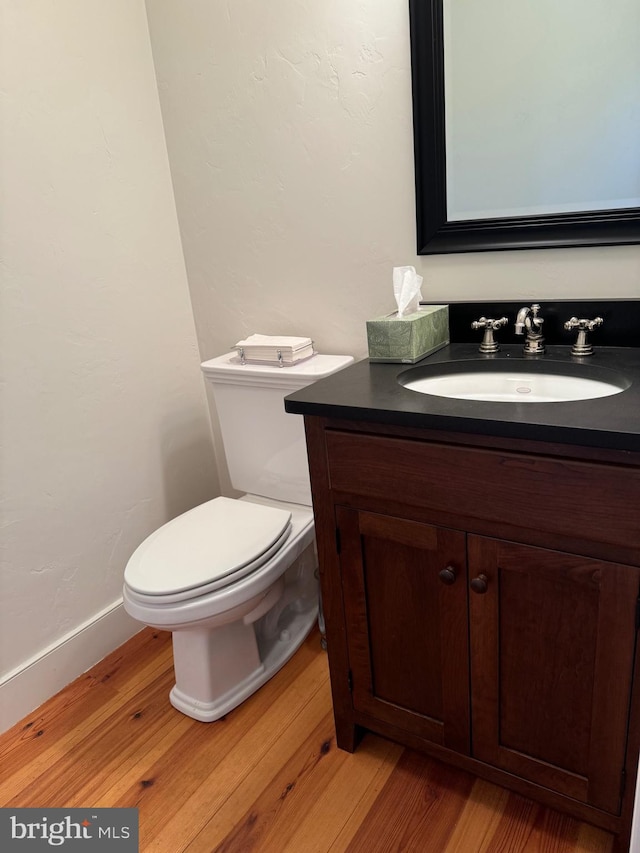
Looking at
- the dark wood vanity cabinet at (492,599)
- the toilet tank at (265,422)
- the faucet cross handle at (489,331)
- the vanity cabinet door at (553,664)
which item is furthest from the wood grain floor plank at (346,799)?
the faucet cross handle at (489,331)

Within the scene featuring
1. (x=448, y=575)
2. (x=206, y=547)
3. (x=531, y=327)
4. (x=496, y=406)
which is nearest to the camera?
(x=496, y=406)

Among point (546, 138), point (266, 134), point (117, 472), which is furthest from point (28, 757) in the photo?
point (546, 138)

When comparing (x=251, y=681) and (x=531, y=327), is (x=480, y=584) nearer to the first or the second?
(x=531, y=327)

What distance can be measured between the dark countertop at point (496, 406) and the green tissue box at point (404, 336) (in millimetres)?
26

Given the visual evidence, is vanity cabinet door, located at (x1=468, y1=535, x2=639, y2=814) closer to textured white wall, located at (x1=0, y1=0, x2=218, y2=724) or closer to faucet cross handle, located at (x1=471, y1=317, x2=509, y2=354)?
faucet cross handle, located at (x1=471, y1=317, x2=509, y2=354)

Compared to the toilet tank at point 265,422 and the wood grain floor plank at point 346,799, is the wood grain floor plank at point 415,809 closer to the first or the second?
the wood grain floor plank at point 346,799

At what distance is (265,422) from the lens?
169cm

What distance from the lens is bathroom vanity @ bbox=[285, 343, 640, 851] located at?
0.92 metres

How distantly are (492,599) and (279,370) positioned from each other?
2.70ft

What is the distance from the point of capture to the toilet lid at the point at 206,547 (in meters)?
1.38

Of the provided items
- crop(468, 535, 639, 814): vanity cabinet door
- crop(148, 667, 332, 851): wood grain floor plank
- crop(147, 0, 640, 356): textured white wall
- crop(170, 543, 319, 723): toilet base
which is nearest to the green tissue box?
crop(147, 0, 640, 356): textured white wall

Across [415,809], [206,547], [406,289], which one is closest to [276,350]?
[406,289]

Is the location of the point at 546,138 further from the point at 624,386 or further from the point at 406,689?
the point at 406,689

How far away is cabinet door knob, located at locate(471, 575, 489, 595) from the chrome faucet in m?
0.53
